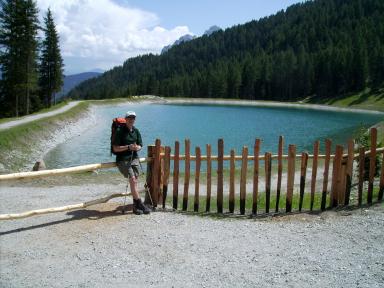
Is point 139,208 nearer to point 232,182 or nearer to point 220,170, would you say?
point 220,170

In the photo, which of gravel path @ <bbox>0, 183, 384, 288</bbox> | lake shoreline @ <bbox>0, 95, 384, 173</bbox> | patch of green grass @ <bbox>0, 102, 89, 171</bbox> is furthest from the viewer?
lake shoreline @ <bbox>0, 95, 384, 173</bbox>

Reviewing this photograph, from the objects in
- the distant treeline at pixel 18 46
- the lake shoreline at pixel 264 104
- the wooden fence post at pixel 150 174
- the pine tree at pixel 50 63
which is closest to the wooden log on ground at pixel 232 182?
the wooden fence post at pixel 150 174

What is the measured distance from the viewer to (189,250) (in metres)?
8.34

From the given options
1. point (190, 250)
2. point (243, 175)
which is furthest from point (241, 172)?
point (190, 250)

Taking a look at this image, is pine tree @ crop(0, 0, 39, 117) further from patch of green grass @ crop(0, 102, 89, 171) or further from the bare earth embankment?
the bare earth embankment

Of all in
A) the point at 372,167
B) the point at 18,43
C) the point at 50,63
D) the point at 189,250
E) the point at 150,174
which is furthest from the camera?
the point at 50,63

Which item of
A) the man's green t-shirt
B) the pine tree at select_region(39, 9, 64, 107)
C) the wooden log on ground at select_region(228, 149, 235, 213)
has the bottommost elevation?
the wooden log on ground at select_region(228, 149, 235, 213)

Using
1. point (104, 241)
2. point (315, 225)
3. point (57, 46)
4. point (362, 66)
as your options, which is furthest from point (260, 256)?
point (362, 66)

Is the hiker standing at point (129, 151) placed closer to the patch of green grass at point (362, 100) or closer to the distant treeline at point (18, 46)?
the distant treeline at point (18, 46)

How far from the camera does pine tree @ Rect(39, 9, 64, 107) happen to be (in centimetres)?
7119

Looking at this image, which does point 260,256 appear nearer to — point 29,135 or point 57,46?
point 29,135

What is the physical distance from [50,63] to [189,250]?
7124 centimetres

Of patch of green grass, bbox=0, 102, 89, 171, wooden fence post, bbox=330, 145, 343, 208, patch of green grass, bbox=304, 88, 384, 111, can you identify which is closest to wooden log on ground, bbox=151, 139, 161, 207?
wooden fence post, bbox=330, 145, 343, 208

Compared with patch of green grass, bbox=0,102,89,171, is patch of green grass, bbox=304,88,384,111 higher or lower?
higher
